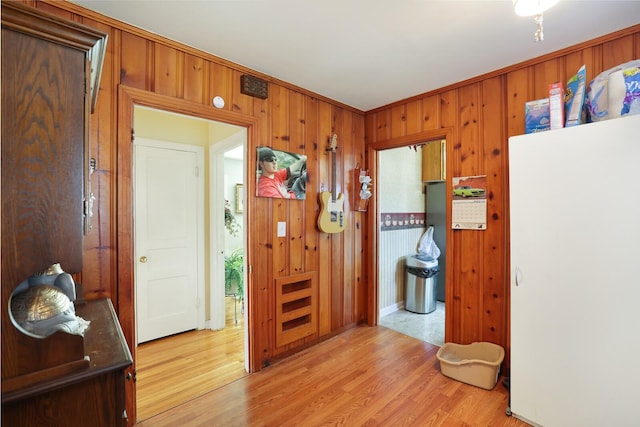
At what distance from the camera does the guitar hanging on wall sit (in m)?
2.79

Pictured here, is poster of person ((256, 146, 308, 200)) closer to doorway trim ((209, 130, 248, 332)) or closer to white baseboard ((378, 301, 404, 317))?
doorway trim ((209, 130, 248, 332))

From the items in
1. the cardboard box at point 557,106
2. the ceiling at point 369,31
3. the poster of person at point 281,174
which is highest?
the ceiling at point 369,31

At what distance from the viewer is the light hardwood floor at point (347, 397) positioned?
1790 millimetres

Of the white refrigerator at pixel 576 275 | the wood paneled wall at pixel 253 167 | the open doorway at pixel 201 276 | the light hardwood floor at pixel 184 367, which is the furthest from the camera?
the open doorway at pixel 201 276

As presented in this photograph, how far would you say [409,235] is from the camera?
13.2ft

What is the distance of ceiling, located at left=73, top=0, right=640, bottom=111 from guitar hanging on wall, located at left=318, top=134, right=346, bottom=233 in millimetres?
817

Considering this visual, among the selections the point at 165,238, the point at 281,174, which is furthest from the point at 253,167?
the point at 165,238

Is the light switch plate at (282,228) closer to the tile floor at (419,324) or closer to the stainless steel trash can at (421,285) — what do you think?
the tile floor at (419,324)

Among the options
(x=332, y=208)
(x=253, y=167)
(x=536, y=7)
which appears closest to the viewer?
(x=536, y=7)

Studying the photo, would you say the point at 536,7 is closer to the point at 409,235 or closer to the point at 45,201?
the point at 45,201

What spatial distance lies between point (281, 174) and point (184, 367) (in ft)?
6.05

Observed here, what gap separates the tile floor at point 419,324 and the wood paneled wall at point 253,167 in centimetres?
40

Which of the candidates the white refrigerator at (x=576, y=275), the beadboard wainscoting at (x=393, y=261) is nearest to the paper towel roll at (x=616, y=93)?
the white refrigerator at (x=576, y=275)

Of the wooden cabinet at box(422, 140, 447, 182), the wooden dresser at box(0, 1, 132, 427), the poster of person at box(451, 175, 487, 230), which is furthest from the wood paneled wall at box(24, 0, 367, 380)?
the wooden cabinet at box(422, 140, 447, 182)
